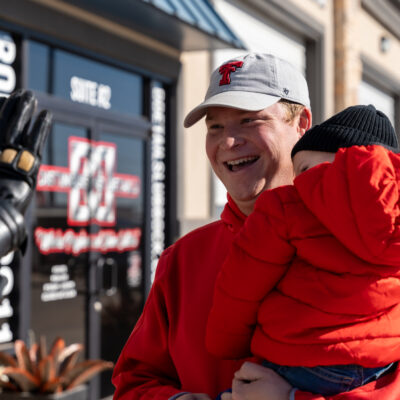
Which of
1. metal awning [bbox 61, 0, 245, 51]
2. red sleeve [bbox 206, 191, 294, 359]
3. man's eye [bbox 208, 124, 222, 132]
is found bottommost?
red sleeve [bbox 206, 191, 294, 359]

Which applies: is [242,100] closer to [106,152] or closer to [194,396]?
[194,396]

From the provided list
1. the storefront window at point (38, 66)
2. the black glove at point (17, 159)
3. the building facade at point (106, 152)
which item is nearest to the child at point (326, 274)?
the black glove at point (17, 159)

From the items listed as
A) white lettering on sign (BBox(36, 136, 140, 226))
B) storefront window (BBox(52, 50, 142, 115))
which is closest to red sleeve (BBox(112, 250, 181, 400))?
white lettering on sign (BBox(36, 136, 140, 226))

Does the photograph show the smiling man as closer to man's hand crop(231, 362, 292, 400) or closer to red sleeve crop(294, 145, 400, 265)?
man's hand crop(231, 362, 292, 400)

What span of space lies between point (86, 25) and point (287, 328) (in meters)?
4.82

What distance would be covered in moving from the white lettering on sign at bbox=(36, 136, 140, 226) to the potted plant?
1.44 metres

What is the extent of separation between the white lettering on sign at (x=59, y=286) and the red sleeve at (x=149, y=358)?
11.9 ft

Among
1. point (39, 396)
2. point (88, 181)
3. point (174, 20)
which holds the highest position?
point (174, 20)

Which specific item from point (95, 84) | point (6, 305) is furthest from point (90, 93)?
point (6, 305)

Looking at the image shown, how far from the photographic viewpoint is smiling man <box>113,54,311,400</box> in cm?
168

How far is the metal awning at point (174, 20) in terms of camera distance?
5281 millimetres

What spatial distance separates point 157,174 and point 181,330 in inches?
201

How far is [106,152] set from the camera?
5.97 metres

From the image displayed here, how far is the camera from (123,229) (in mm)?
6234
